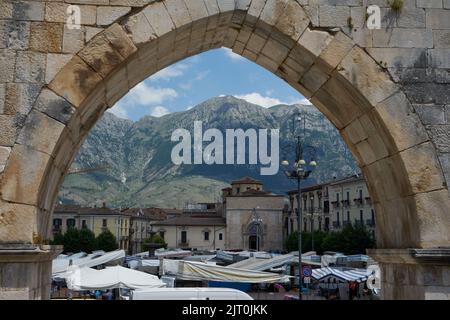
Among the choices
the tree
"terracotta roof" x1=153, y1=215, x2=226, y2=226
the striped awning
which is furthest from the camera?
"terracotta roof" x1=153, y1=215, x2=226, y2=226

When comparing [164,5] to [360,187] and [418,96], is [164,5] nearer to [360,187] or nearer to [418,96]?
[418,96]

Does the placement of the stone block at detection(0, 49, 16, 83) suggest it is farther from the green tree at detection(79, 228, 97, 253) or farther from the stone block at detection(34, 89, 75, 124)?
the green tree at detection(79, 228, 97, 253)

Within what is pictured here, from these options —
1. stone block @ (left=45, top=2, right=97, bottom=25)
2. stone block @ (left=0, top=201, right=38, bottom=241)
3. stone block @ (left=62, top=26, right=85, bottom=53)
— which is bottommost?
stone block @ (left=0, top=201, right=38, bottom=241)

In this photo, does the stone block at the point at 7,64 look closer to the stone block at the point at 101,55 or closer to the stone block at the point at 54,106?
the stone block at the point at 54,106

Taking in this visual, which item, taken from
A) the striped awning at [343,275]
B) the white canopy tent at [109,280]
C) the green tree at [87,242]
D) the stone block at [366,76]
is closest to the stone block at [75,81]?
the stone block at [366,76]

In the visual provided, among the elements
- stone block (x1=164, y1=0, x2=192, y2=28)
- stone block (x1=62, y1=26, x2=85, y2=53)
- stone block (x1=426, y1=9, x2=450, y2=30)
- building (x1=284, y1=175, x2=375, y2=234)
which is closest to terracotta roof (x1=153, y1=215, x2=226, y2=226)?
building (x1=284, y1=175, x2=375, y2=234)

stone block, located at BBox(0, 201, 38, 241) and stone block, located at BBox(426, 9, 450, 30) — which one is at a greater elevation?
stone block, located at BBox(426, 9, 450, 30)

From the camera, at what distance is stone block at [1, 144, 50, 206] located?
618 centimetres

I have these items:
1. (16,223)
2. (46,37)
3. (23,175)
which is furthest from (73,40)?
(16,223)

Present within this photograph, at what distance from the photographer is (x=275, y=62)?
7.88 m

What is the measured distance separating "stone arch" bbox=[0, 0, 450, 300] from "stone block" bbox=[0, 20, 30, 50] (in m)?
0.60

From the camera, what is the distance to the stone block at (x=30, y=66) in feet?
21.4

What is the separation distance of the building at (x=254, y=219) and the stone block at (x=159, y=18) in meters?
84.9

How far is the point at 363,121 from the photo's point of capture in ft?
24.3
